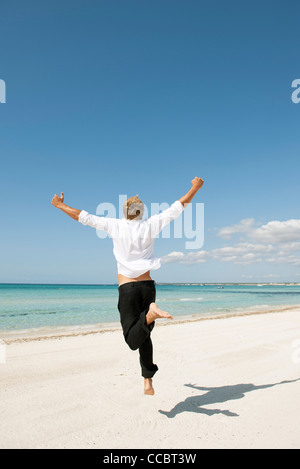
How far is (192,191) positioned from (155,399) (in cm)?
271

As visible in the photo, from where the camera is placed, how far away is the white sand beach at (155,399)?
292 cm

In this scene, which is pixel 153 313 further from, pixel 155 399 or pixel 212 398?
pixel 212 398

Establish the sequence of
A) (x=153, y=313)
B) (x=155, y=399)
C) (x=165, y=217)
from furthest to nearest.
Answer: (x=155, y=399) → (x=165, y=217) → (x=153, y=313)

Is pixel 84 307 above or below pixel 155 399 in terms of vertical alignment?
below

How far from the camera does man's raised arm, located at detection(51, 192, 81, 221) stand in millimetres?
3527

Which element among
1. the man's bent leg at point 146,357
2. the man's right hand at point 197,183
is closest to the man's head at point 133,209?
the man's right hand at point 197,183

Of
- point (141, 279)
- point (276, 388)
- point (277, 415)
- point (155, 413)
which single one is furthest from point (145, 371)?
point (276, 388)

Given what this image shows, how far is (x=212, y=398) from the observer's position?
4094 millimetres

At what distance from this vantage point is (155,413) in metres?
3.50

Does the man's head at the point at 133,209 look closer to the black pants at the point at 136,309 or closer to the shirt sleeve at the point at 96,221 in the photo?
the shirt sleeve at the point at 96,221

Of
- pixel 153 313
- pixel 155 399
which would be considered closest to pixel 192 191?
pixel 153 313

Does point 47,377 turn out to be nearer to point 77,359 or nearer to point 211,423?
point 77,359

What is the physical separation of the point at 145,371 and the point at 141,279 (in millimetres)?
1155

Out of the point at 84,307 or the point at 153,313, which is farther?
the point at 84,307
